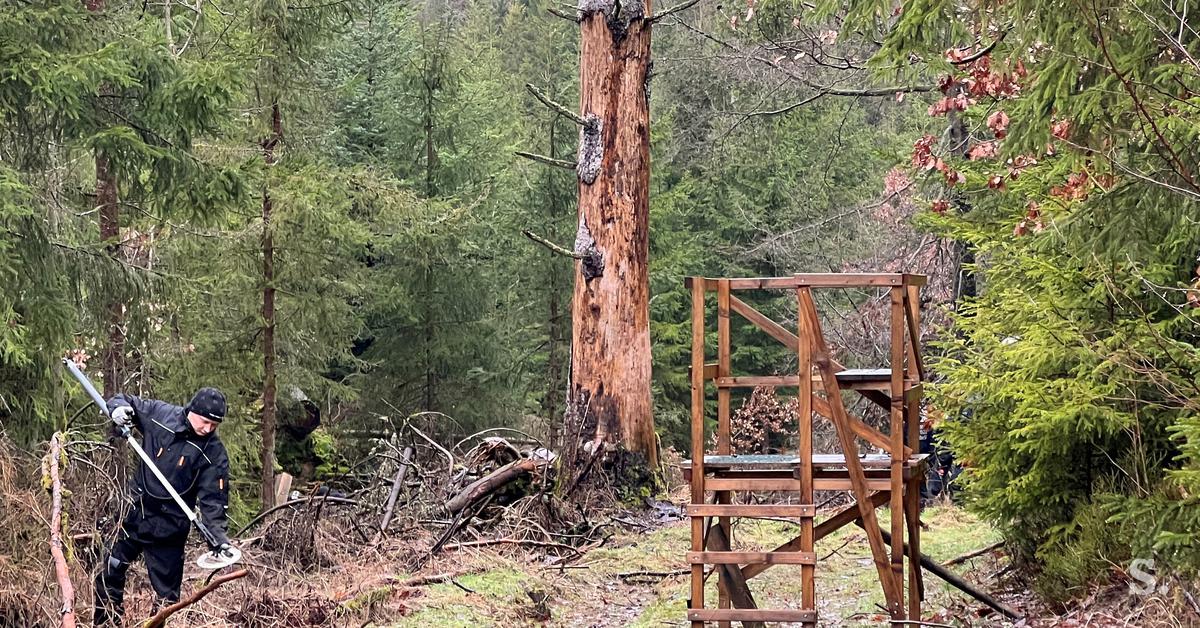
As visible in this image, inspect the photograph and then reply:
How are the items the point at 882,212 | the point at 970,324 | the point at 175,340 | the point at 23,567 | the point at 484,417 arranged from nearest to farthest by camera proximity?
the point at 23,567 → the point at 970,324 → the point at 175,340 → the point at 882,212 → the point at 484,417

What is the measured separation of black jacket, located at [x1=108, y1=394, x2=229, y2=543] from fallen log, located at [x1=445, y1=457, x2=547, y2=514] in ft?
15.0

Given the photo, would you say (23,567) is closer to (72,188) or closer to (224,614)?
(224,614)

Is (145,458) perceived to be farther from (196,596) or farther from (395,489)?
(395,489)

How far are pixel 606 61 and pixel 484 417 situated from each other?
1277cm

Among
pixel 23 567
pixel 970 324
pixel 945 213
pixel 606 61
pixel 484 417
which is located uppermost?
pixel 606 61

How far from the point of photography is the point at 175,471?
753 cm

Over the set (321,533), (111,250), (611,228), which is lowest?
(321,533)

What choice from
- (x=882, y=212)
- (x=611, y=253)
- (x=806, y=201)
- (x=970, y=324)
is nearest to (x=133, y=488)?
(x=970, y=324)

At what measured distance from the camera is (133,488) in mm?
7520

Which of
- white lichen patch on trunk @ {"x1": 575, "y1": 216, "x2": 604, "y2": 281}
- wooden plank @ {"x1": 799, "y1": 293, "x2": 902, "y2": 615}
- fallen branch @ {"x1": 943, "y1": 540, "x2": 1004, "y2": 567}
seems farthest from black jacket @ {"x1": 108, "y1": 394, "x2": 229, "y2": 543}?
white lichen patch on trunk @ {"x1": 575, "y1": 216, "x2": 604, "y2": 281}

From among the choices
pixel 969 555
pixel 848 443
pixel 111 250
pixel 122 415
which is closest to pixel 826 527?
pixel 848 443

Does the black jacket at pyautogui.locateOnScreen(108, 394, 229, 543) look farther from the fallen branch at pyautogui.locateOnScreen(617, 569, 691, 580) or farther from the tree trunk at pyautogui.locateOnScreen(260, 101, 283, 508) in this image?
the tree trunk at pyautogui.locateOnScreen(260, 101, 283, 508)

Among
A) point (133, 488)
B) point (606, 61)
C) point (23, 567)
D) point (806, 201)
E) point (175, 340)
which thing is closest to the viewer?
point (23, 567)

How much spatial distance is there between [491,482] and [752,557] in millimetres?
5779
